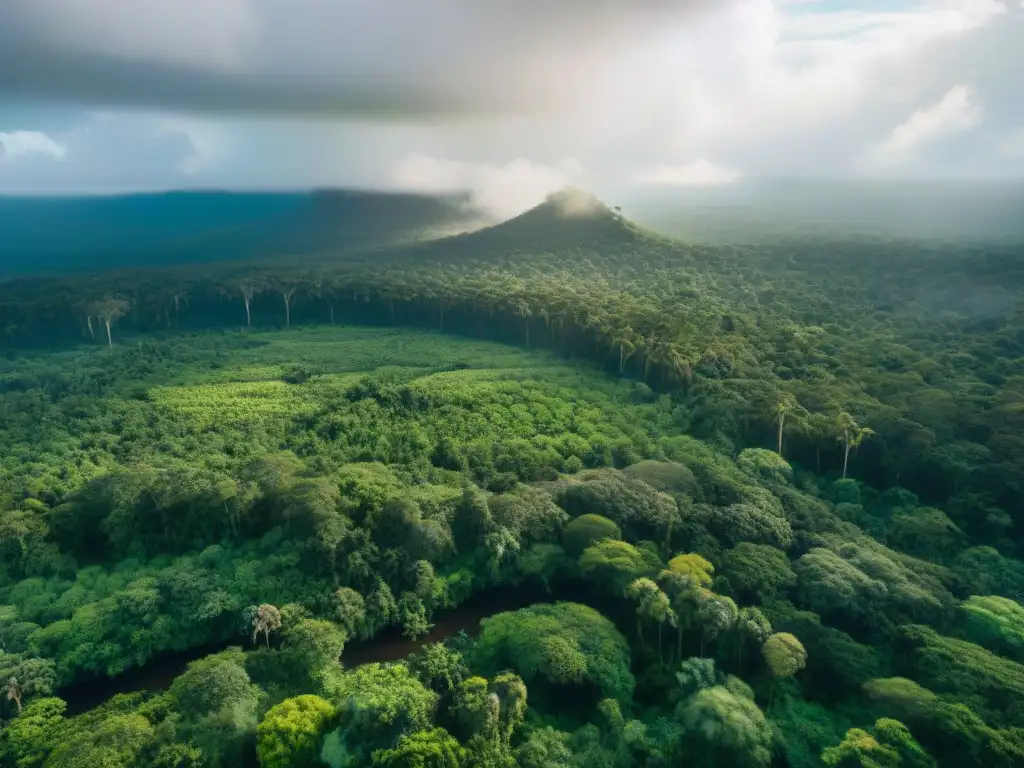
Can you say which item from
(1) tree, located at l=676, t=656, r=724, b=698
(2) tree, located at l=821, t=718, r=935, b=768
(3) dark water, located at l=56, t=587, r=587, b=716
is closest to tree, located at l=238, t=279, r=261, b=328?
(3) dark water, located at l=56, t=587, r=587, b=716

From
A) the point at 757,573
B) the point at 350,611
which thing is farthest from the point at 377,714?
the point at 757,573

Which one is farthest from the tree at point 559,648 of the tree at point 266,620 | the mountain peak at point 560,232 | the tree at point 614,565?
the mountain peak at point 560,232

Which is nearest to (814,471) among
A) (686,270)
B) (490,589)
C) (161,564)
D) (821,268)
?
(490,589)

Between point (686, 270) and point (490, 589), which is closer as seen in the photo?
point (490, 589)

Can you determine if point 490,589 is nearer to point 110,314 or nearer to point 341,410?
point 341,410

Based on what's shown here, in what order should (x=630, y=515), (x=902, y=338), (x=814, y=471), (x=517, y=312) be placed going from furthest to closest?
(x=517, y=312) < (x=902, y=338) < (x=814, y=471) < (x=630, y=515)

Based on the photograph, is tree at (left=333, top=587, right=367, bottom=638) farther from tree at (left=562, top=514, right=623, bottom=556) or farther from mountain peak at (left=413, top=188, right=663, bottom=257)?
mountain peak at (left=413, top=188, right=663, bottom=257)

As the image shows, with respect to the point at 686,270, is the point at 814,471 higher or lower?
lower
